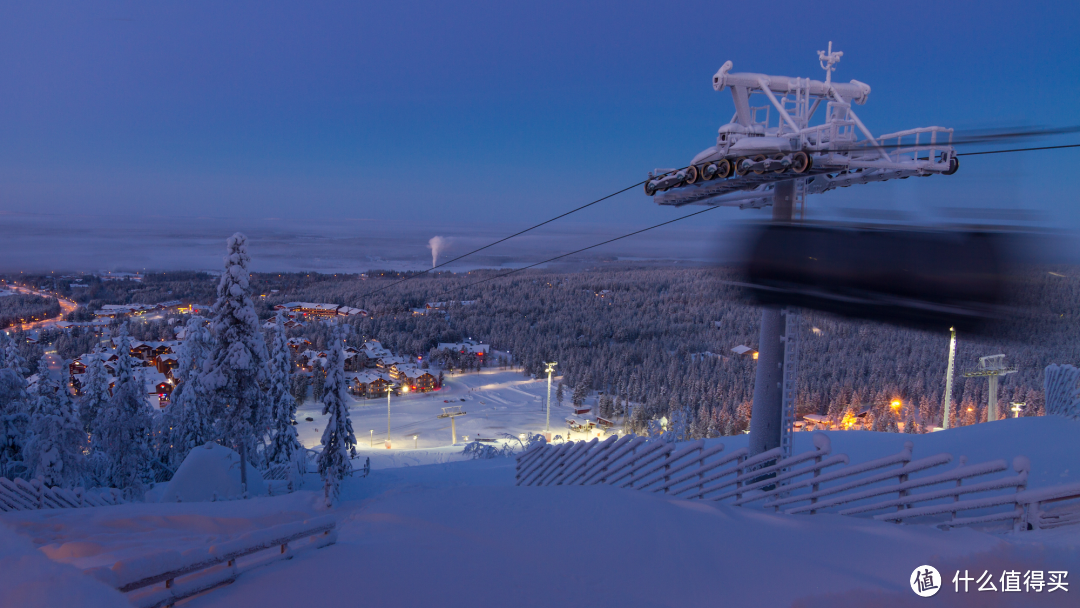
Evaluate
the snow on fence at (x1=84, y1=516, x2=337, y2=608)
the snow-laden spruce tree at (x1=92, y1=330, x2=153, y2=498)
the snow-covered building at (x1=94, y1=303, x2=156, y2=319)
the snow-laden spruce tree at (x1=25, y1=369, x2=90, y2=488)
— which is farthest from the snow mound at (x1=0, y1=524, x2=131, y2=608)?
the snow-covered building at (x1=94, y1=303, x2=156, y2=319)

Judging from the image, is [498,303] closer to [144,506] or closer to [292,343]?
[292,343]

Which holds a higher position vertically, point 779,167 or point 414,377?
point 779,167

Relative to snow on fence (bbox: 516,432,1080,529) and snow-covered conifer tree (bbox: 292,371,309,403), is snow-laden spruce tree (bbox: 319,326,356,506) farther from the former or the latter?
snow-covered conifer tree (bbox: 292,371,309,403)

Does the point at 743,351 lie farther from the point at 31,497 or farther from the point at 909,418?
the point at 31,497

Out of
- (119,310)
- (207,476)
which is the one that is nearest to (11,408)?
(207,476)

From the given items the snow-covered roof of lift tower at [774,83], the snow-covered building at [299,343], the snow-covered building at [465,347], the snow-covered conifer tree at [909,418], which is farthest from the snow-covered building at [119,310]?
the snow-covered conifer tree at [909,418]

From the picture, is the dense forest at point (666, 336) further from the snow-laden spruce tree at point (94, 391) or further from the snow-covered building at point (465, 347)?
the snow-laden spruce tree at point (94, 391)

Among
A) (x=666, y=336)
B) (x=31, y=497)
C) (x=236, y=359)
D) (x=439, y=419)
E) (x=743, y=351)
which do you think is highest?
(x=236, y=359)
